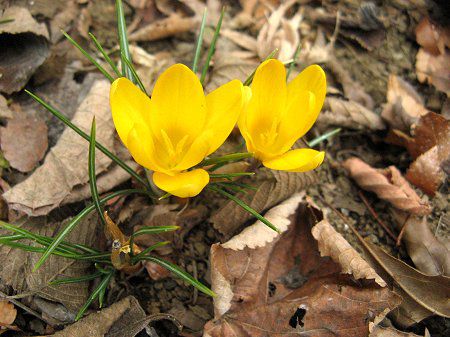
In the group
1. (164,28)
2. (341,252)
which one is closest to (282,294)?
(341,252)

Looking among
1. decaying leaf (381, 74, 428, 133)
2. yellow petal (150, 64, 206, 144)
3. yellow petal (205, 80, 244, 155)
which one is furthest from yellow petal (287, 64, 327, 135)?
decaying leaf (381, 74, 428, 133)

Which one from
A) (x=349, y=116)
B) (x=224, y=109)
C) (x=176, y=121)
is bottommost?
(x=349, y=116)

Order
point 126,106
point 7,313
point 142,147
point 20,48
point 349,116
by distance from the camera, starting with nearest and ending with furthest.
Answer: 1. point 142,147
2. point 126,106
3. point 7,313
4. point 20,48
5. point 349,116

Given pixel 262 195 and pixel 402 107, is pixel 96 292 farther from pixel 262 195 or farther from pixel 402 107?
pixel 402 107

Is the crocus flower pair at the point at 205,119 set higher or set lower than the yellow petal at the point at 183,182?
higher

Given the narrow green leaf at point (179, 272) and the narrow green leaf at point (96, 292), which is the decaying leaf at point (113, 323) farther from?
the narrow green leaf at point (179, 272)

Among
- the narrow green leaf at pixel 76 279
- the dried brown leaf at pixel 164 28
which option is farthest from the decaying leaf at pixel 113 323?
the dried brown leaf at pixel 164 28

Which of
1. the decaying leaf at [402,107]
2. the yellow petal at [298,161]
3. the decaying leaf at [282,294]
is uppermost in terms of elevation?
the yellow petal at [298,161]
